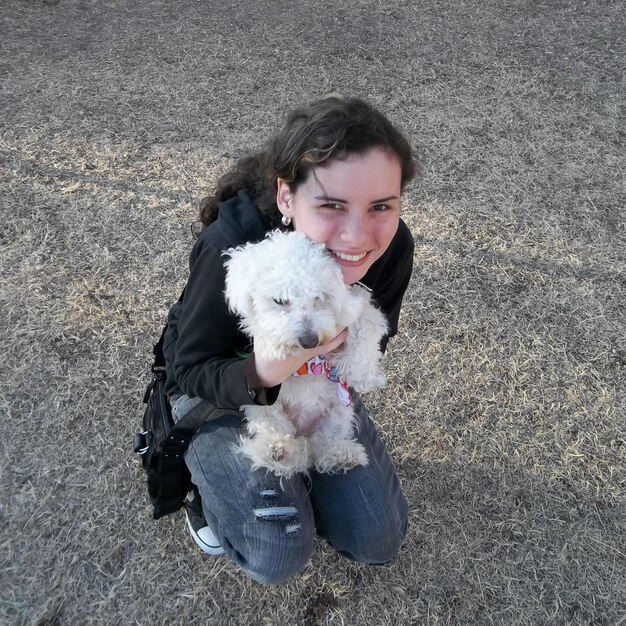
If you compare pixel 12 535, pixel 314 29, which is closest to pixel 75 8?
pixel 314 29

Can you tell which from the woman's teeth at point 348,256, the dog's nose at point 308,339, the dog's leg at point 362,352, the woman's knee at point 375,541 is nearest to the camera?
the dog's nose at point 308,339

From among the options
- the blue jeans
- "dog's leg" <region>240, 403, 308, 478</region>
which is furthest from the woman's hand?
the blue jeans

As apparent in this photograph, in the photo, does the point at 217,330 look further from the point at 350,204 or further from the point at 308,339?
the point at 350,204

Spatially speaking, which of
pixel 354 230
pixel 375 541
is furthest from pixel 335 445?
pixel 354 230

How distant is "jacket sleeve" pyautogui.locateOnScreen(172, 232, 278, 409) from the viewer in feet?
5.00

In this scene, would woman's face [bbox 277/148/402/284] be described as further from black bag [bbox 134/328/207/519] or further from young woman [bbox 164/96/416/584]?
black bag [bbox 134/328/207/519]

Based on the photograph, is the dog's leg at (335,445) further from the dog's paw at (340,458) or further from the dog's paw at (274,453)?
the dog's paw at (274,453)

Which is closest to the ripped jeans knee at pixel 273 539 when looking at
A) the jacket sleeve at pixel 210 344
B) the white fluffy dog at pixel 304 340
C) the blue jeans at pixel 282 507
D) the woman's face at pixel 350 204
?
the blue jeans at pixel 282 507

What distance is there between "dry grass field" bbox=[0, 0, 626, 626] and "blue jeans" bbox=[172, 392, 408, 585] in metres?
0.30

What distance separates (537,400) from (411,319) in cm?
72

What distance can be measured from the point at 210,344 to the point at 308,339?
377 millimetres

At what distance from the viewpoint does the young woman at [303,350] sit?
1443mm

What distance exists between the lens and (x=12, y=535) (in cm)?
205

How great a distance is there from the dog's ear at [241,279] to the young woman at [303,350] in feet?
0.28
